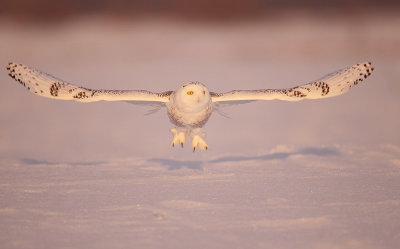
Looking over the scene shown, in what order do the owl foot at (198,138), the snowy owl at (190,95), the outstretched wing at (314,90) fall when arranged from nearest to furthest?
the snowy owl at (190,95) < the owl foot at (198,138) < the outstretched wing at (314,90)

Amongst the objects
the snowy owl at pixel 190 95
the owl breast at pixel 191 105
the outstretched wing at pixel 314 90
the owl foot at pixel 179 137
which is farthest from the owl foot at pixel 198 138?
the outstretched wing at pixel 314 90

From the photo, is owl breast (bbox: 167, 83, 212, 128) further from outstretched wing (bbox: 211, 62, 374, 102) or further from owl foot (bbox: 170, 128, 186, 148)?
outstretched wing (bbox: 211, 62, 374, 102)

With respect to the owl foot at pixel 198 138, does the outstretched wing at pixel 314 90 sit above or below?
Result: above

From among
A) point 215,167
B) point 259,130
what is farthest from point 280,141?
point 215,167

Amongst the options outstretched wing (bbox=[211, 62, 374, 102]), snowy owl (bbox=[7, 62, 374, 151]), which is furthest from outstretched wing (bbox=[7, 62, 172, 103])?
outstretched wing (bbox=[211, 62, 374, 102])

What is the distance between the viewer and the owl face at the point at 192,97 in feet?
39.0

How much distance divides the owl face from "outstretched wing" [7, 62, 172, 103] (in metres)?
0.67

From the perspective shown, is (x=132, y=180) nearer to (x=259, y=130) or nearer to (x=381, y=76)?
(x=259, y=130)

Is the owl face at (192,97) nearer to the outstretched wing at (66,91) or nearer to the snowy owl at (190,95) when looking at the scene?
the snowy owl at (190,95)

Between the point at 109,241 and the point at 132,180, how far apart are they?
13.0 ft

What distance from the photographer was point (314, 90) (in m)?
13.2

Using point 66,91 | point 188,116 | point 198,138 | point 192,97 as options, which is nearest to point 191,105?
point 192,97

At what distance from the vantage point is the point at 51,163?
Result: 624 inches

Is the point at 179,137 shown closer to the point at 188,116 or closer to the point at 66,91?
the point at 188,116
